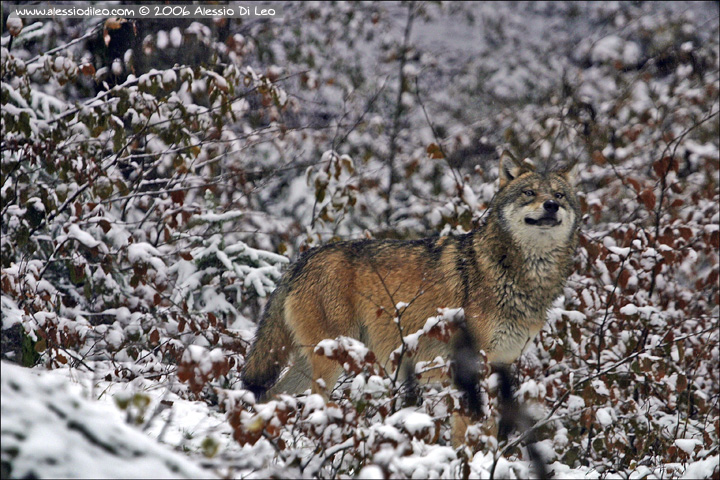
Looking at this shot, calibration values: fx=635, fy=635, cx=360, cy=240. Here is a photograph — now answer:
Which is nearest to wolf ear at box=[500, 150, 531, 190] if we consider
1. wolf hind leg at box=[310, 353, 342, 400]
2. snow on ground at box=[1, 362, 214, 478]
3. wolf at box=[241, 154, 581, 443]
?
wolf at box=[241, 154, 581, 443]

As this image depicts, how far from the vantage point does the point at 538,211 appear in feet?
16.7

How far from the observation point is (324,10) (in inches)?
496

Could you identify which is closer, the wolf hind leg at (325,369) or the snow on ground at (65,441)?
the snow on ground at (65,441)

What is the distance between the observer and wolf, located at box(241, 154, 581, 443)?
5.08 metres

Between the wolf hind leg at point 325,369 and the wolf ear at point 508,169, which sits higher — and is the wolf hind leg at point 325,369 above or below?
below

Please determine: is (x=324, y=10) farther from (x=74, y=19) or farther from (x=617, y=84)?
(x=617, y=84)

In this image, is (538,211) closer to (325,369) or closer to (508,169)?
(508,169)

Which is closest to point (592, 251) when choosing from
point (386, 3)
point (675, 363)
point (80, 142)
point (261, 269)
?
point (675, 363)

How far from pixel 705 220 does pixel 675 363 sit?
216 cm

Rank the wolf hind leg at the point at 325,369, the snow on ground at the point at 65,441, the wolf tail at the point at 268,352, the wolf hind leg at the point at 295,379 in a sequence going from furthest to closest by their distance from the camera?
the wolf hind leg at the point at 295,379, the wolf tail at the point at 268,352, the wolf hind leg at the point at 325,369, the snow on ground at the point at 65,441

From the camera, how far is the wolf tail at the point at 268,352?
16.5 ft

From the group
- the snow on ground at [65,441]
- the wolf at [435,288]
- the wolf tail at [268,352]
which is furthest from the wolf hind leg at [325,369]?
the snow on ground at [65,441]

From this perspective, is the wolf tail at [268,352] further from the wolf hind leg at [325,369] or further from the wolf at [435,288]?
the wolf hind leg at [325,369]

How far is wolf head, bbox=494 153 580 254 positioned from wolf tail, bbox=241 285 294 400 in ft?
6.58
